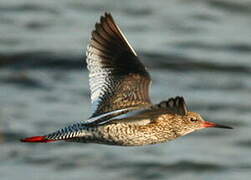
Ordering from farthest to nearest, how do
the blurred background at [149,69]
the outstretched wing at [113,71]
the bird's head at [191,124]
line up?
the blurred background at [149,69], the outstretched wing at [113,71], the bird's head at [191,124]

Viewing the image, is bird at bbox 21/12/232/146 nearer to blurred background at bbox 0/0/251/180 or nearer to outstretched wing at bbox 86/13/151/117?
outstretched wing at bbox 86/13/151/117

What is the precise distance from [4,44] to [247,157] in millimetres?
5859

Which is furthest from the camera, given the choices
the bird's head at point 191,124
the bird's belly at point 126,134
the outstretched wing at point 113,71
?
the outstretched wing at point 113,71

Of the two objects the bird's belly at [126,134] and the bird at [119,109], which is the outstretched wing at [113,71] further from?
the bird's belly at [126,134]

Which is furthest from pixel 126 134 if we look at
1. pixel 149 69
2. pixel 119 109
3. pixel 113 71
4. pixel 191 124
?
pixel 149 69

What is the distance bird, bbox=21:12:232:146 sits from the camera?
799cm

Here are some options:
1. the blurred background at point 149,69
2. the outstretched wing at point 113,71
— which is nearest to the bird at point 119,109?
the outstretched wing at point 113,71

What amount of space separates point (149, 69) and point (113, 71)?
9.20 meters

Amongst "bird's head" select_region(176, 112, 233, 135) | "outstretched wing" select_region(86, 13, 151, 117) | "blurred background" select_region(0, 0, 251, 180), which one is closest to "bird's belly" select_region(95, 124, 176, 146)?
"bird's head" select_region(176, 112, 233, 135)

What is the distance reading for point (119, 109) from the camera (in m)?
8.38

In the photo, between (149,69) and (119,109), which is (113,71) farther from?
(149,69)

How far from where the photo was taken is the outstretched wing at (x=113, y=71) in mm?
8609

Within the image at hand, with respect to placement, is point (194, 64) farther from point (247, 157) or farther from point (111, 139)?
point (111, 139)

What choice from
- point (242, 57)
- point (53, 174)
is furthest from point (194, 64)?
point (53, 174)
